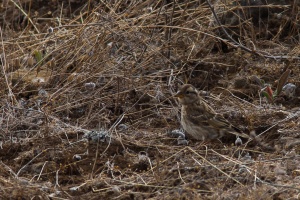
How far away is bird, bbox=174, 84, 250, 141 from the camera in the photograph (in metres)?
7.93

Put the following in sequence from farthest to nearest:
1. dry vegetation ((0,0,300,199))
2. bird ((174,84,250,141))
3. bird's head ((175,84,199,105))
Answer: bird's head ((175,84,199,105)) < bird ((174,84,250,141)) < dry vegetation ((0,0,300,199))

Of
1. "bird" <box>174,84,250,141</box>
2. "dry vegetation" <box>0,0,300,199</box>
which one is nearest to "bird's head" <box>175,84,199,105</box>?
"bird" <box>174,84,250,141</box>

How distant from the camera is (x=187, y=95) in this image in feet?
Answer: 27.0

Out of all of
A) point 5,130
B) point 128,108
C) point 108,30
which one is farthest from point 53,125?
point 108,30

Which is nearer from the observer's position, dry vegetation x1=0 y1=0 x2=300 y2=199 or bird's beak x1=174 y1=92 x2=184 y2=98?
dry vegetation x1=0 y1=0 x2=300 y2=199

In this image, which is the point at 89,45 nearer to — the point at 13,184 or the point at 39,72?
the point at 39,72

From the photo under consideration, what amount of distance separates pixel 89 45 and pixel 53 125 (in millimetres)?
1734

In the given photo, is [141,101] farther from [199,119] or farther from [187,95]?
[199,119]

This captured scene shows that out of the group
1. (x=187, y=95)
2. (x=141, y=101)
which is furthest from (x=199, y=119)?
(x=141, y=101)

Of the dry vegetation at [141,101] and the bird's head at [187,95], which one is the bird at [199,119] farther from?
the dry vegetation at [141,101]

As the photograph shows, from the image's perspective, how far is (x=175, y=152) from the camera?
7.45 m

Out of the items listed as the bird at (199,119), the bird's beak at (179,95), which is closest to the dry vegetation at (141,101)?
the bird at (199,119)

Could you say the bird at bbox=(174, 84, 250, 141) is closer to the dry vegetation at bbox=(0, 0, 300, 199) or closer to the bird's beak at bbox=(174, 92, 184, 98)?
the bird's beak at bbox=(174, 92, 184, 98)

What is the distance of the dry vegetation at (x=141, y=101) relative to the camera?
6.73 meters
